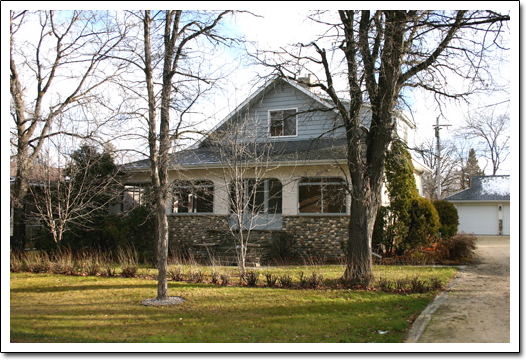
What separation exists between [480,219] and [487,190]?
2381 mm

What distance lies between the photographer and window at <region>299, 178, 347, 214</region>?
51.6ft

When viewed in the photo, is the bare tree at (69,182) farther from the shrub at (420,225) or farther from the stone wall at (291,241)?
the shrub at (420,225)

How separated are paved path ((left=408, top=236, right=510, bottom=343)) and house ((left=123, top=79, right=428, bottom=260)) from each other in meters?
5.08

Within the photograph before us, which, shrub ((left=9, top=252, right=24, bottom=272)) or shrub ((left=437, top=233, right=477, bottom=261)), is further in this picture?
shrub ((left=437, top=233, right=477, bottom=261))

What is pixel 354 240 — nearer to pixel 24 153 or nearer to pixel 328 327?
pixel 328 327

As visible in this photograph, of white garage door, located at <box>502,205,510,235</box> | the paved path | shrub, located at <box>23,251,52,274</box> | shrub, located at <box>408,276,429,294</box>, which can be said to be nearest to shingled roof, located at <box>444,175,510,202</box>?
white garage door, located at <box>502,205,510,235</box>

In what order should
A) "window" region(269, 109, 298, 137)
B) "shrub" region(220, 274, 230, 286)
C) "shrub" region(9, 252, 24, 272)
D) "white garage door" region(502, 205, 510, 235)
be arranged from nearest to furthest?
"shrub" region(220, 274, 230, 286), "shrub" region(9, 252, 24, 272), "window" region(269, 109, 298, 137), "white garage door" region(502, 205, 510, 235)

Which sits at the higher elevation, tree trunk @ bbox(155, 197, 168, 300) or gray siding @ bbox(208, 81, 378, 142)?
gray siding @ bbox(208, 81, 378, 142)

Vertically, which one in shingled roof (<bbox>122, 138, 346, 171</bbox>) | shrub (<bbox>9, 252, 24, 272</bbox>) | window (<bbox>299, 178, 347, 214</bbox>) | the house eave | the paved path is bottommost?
shrub (<bbox>9, 252, 24, 272</bbox>)

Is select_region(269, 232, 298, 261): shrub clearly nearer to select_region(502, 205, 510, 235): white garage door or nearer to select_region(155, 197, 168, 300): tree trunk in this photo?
select_region(155, 197, 168, 300): tree trunk

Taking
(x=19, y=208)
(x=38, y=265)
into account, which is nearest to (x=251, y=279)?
(x=38, y=265)

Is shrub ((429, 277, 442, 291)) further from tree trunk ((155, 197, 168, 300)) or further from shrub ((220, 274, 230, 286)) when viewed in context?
tree trunk ((155, 197, 168, 300))

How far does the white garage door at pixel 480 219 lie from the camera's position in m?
30.8

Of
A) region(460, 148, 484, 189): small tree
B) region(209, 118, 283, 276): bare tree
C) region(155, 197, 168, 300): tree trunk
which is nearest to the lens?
region(155, 197, 168, 300): tree trunk
